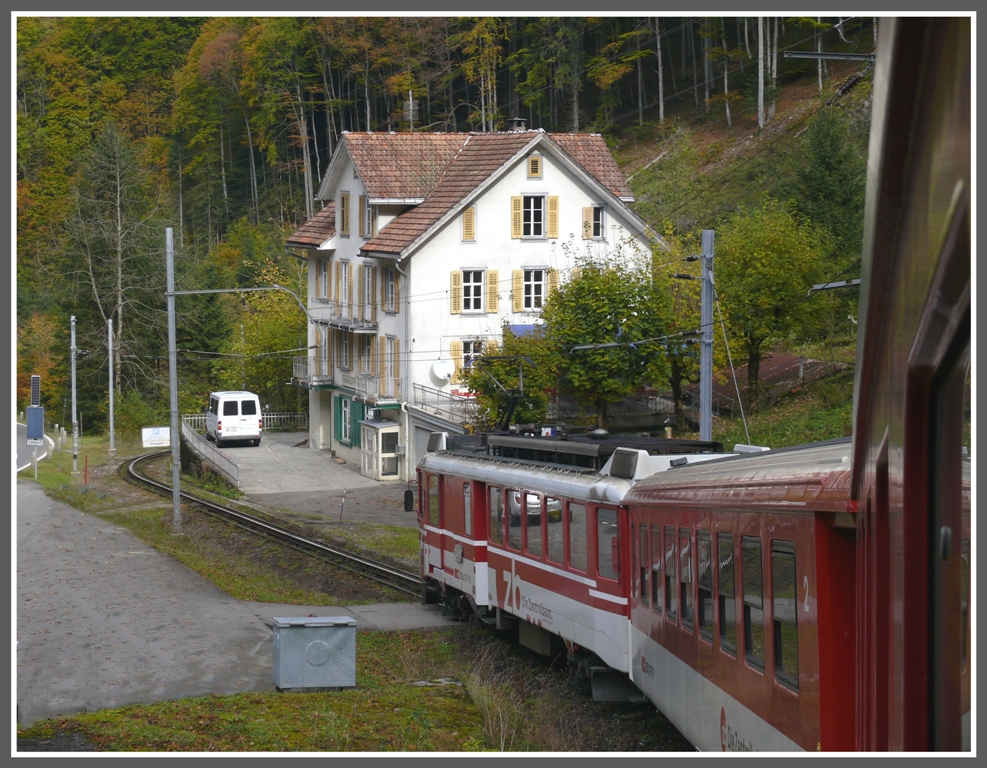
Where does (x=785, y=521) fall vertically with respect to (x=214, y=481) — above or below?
above

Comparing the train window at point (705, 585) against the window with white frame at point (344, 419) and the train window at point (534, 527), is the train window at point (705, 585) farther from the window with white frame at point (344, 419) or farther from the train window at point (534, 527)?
the window with white frame at point (344, 419)

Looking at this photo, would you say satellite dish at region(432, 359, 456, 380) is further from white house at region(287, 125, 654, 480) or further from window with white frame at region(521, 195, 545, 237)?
window with white frame at region(521, 195, 545, 237)

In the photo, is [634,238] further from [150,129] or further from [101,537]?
[150,129]

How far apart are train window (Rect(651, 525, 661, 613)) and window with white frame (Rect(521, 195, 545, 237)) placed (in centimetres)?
3042

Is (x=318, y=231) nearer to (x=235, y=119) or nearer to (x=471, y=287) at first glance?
(x=471, y=287)

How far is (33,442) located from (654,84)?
149 feet

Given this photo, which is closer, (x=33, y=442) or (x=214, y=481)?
(x=33, y=442)

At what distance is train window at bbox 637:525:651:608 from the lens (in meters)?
10.5

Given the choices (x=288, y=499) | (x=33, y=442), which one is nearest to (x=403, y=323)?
(x=288, y=499)

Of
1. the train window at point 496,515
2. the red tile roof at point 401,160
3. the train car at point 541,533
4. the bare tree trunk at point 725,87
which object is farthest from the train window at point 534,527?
the bare tree trunk at point 725,87

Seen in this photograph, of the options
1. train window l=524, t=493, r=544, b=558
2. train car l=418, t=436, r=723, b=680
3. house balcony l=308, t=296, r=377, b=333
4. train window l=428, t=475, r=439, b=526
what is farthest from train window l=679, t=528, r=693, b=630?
house balcony l=308, t=296, r=377, b=333

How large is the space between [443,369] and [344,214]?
9.05m

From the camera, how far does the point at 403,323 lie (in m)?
39.5

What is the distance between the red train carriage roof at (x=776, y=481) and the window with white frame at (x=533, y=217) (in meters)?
30.9
